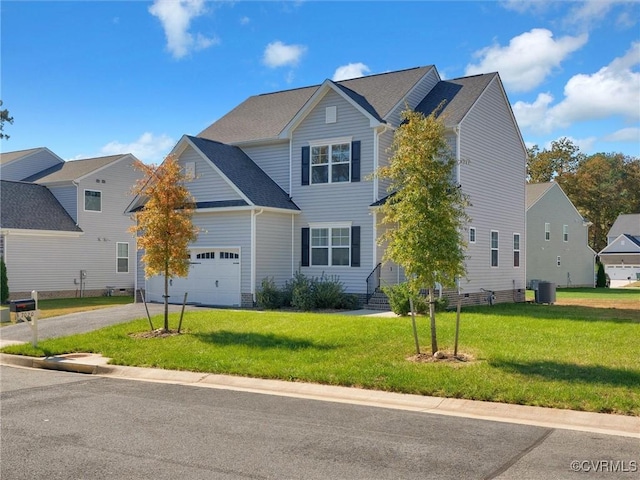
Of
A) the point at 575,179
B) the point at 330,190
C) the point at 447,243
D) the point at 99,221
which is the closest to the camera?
the point at 447,243

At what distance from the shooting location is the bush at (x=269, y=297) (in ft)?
69.8

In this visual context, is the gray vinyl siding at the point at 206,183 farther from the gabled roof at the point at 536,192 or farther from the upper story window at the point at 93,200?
the gabled roof at the point at 536,192

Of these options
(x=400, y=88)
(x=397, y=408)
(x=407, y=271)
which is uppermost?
(x=400, y=88)

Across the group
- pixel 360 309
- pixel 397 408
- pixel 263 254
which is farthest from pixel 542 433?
pixel 263 254

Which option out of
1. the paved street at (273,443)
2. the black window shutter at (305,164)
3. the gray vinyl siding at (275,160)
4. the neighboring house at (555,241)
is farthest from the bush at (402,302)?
the neighboring house at (555,241)

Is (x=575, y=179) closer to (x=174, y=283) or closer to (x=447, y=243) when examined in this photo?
(x=174, y=283)

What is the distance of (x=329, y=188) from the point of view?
23.0 m

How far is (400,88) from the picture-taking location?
24.2 metres

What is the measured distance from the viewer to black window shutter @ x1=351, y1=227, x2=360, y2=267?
22.1 meters

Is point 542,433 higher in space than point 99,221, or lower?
lower

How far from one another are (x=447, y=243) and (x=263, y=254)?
463 inches

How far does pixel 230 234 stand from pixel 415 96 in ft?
29.9

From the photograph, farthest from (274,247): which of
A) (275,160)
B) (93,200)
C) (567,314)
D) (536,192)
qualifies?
(536,192)

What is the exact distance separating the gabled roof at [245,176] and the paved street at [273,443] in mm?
13554
